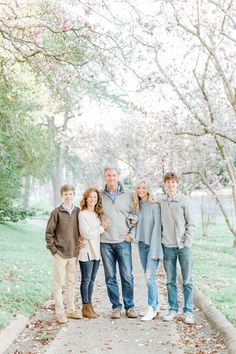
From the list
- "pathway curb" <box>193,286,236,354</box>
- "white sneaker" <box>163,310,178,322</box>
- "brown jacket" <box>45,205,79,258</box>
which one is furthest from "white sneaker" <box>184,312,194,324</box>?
"brown jacket" <box>45,205,79,258</box>

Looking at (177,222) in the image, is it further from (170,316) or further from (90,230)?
(170,316)

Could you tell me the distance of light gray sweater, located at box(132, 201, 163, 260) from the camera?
7.16m

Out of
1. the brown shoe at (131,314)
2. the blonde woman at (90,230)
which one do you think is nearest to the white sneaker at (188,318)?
the brown shoe at (131,314)

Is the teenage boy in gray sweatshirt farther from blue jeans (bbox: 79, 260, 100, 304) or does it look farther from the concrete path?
blue jeans (bbox: 79, 260, 100, 304)

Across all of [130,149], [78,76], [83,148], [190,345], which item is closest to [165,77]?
[78,76]

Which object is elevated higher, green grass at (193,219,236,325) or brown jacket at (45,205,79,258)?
brown jacket at (45,205,79,258)

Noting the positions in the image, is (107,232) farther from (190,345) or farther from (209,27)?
(209,27)

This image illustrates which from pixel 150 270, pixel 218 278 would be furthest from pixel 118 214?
pixel 218 278

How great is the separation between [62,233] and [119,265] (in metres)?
0.94

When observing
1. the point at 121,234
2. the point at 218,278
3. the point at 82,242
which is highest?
the point at 121,234

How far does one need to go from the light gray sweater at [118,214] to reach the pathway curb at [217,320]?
1647 mm

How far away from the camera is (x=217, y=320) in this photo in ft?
23.7

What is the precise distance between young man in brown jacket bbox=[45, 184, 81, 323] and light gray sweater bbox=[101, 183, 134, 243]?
16.6 inches

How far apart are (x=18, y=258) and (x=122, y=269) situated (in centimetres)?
710
